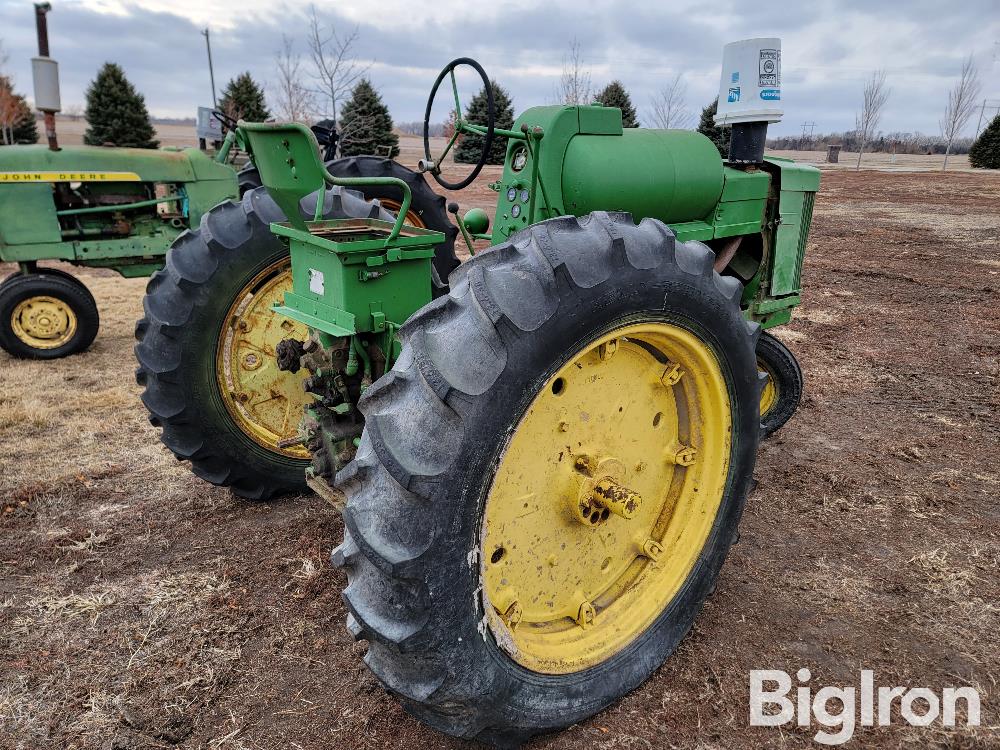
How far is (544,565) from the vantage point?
2139 millimetres

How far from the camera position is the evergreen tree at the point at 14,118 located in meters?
21.6

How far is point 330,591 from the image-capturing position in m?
2.79

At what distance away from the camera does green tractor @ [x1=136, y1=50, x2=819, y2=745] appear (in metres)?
1.63

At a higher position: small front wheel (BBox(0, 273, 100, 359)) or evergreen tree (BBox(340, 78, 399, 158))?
evergreen tree (BBox(340, 78, 399, 158))

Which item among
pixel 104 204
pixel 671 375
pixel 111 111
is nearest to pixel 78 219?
pixel 104 204

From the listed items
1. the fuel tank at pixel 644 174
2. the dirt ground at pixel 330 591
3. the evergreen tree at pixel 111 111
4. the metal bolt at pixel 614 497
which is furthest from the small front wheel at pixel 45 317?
the evergreen tree at pixel 111 111

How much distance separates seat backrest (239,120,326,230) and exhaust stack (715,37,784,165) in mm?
2342

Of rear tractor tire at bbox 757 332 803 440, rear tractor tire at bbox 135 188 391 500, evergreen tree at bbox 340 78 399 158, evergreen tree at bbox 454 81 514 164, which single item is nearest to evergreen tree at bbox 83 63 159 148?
evergreen tree at bbox 340 78 399 158

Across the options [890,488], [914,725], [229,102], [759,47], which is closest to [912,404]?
[890,488]

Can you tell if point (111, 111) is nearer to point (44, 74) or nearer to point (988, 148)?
point (44, 74)

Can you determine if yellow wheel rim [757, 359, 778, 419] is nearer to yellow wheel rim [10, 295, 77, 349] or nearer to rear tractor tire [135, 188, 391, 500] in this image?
rear tractor tire [135, 188, 391, 500]

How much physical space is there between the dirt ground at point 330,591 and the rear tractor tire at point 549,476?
0.94 ft

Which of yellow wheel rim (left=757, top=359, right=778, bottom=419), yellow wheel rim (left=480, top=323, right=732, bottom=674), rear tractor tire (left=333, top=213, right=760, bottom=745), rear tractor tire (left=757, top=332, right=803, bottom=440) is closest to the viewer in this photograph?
rear tractor tire (left=333, top=213, right=760, bottom=745)

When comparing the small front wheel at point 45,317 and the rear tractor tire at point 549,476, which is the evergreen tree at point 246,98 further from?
the rear tractor tire at point 549,476
